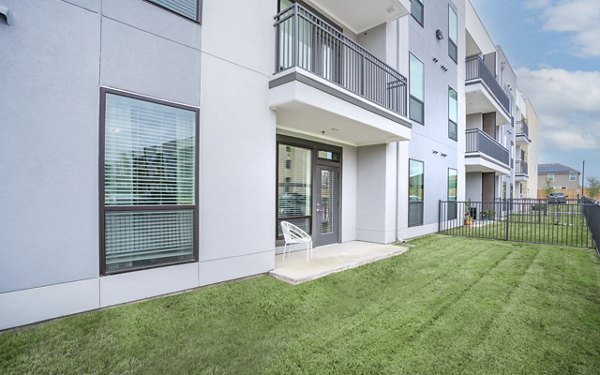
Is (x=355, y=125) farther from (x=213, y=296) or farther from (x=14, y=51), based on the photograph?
(x=14, y=51)

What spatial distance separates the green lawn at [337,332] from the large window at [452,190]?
717 cm

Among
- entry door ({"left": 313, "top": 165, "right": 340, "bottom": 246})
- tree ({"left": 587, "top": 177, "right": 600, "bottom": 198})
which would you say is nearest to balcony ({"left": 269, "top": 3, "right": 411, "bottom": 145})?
entry door ({"left": 313, "top": 165, "right": 340, "bottom": 246})

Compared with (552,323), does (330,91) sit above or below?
above

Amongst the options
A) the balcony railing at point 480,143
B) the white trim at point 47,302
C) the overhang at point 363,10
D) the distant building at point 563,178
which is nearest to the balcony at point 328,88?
the overhang at point 363,10

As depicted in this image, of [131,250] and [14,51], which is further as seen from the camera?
[131,250]

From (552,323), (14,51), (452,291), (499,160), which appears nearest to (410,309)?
(452,291)

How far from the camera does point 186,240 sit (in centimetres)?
432

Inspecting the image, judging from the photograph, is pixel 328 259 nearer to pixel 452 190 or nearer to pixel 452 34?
pixel 452 190

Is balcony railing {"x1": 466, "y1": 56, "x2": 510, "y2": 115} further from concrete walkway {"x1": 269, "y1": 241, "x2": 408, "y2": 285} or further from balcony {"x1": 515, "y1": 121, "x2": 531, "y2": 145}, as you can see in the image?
balcony {"x1": 515, "y1": 121, "x2": 531, "y2": 145}

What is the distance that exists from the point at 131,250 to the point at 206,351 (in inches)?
71.4

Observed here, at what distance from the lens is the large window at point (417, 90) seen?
32.0 feet

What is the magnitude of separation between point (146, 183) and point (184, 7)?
2773 mm

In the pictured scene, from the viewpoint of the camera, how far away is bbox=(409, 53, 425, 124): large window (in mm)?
9758

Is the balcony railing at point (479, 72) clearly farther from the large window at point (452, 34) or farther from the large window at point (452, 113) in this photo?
the large window at point (452, 113)
